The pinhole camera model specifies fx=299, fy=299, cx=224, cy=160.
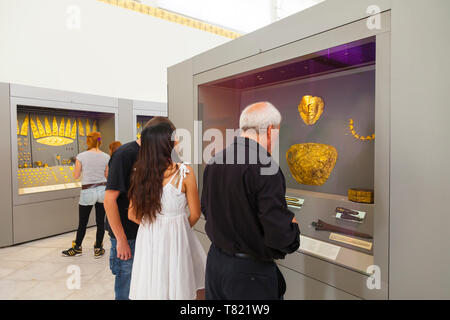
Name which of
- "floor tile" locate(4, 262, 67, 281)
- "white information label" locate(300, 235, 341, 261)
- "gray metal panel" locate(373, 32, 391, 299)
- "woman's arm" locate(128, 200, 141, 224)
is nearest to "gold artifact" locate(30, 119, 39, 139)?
"floor tile" locate(4, 262, 67, 281)

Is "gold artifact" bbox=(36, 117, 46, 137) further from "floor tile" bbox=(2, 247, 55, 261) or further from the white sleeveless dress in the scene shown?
the white sleeveless dress

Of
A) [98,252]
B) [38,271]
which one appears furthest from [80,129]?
[38,271]

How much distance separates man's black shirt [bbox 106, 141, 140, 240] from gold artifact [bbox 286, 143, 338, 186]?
1386 millimetres

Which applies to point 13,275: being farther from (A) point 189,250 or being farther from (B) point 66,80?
(B) point 66,80

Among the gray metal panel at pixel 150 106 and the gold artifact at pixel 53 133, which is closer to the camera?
the gold artifact at pixel 53 133

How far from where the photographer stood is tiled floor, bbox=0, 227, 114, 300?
9.86 ft

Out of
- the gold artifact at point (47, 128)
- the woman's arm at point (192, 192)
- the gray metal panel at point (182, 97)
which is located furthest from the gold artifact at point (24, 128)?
the woman's arm at point (192, 192)

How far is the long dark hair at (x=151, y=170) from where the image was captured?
1.73 meters

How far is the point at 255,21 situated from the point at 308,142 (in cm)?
715

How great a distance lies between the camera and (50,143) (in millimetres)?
5355

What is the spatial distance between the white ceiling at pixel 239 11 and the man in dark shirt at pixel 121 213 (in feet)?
22.6

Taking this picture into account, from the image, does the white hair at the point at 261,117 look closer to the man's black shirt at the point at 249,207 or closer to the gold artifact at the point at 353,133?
the man's black shirt at the point at 249,207

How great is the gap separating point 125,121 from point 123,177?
428cm

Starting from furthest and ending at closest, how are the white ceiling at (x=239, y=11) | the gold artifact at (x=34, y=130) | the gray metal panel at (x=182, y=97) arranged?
the white ceiling at (x=239, y=11), the gold artifact at (x=34, y=130), the gray metal panel at (x=182, y=97)
